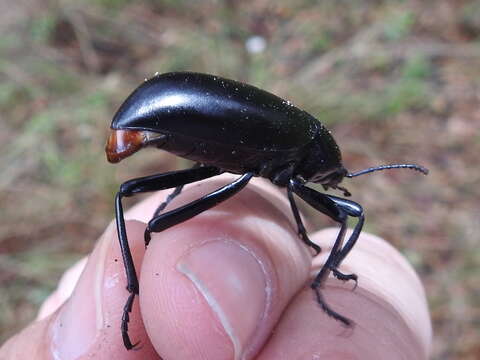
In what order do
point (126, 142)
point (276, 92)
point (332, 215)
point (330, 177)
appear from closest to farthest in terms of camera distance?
1. point (126, 142)
2. point (332, 215)
3. point (330, 177)
4. point (276, 92)

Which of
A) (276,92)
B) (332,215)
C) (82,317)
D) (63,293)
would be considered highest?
(332,215)

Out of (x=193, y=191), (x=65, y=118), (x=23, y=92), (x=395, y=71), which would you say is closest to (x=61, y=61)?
(x=23, y=92)

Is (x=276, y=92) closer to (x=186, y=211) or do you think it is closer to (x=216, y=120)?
(x=216, y=120)

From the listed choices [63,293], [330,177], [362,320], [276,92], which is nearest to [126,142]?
[330,177]

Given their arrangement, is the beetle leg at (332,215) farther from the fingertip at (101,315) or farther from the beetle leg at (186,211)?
the fingertip at (101,315)

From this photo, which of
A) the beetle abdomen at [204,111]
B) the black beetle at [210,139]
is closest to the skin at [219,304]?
the black beetle at [210,139]
